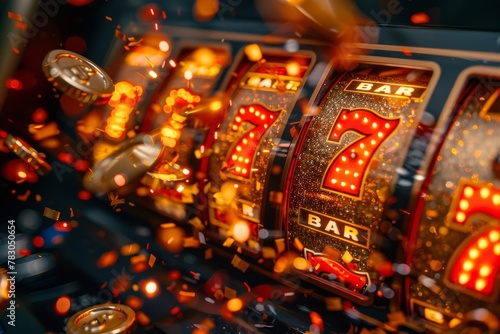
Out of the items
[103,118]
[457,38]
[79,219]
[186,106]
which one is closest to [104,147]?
[103,118]

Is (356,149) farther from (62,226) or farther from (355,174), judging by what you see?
(62,226)

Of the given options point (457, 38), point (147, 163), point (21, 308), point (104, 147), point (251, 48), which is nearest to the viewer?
point (457, 38)

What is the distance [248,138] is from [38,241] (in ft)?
4.96

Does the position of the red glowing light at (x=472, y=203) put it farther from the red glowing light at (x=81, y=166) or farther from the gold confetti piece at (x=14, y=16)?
the gold confetti piece at (x=14, y=16)

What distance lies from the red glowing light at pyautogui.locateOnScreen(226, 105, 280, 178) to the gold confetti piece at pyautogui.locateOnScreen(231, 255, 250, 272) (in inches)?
15.8

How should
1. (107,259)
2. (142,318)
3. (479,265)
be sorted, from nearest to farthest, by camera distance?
(479,265) < (142,318) < (107,259)

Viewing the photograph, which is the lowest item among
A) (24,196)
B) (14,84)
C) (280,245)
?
(24,196)

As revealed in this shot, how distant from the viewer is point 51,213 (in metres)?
3.11

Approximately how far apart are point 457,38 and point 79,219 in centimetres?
242

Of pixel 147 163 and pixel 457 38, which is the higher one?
pixel 457 38

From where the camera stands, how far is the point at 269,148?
7.27 ft

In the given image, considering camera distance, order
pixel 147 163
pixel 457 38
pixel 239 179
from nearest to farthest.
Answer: pixel 457 38 → pixel 147 163 → pixel 239 179

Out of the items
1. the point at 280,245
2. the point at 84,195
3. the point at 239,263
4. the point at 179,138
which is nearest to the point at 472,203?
the point at 280,245

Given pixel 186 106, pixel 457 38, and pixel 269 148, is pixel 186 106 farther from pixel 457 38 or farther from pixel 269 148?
pixel 457 38
